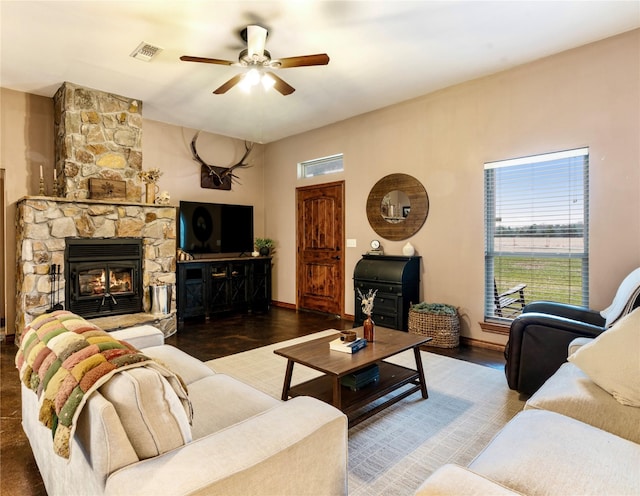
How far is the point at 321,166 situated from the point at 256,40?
2967 mm

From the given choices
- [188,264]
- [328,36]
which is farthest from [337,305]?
[328,36]

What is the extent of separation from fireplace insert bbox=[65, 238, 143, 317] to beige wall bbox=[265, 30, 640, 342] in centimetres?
286

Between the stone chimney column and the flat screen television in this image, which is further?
the flat screen television

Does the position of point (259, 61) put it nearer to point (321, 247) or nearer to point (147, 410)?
point (147, 410)

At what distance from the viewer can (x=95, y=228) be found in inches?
168

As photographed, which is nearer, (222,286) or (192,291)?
(192,291)

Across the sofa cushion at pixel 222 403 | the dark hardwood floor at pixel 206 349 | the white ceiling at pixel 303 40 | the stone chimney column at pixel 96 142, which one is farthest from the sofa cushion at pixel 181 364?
the stone chimney column at pixel 96 142

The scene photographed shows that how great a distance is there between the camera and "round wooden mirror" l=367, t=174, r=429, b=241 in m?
4.61

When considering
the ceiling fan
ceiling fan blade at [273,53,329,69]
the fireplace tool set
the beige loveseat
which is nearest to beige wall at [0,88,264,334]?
the fireplace tool set

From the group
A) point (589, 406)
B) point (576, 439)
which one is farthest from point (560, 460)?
point (589, 406)

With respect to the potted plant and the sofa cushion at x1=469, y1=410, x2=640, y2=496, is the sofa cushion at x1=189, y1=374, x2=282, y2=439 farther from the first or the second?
the potted plant

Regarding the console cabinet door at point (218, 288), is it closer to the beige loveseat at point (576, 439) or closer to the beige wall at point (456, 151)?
the beige wall at point (456, 151)

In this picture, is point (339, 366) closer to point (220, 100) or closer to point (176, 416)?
point (176, 416)

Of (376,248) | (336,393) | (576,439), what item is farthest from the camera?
(376,248)
